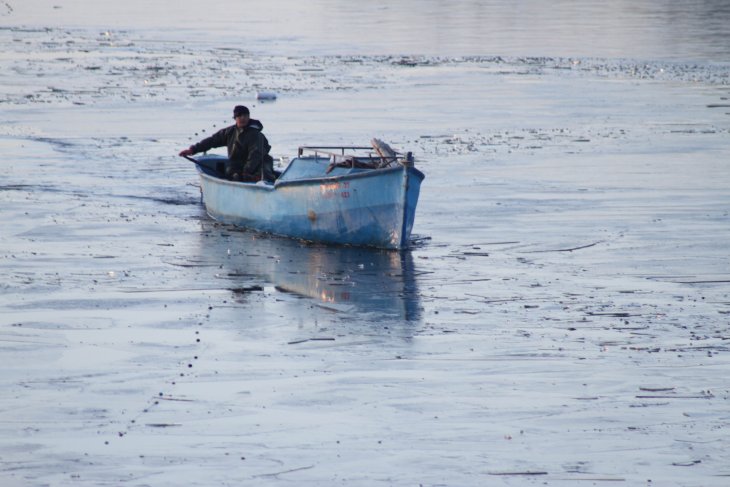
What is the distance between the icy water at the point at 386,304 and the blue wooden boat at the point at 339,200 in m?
0.27

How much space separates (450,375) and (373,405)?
3.91 ft

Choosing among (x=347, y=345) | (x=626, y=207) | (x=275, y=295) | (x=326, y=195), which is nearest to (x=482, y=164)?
(x=626, y=207)

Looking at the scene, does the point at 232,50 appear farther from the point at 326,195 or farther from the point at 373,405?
the point at 373,405

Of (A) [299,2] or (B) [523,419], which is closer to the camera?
(B) [523,419]

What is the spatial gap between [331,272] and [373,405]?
5.97 m

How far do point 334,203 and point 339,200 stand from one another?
4.3 inches

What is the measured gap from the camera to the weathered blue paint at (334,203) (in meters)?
18.9

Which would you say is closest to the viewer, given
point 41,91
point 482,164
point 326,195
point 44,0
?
point 326,195

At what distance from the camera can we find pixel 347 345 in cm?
1421

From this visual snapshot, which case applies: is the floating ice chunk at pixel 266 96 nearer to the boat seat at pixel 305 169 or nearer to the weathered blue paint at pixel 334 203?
the weathered blue paint at pixel 334 203

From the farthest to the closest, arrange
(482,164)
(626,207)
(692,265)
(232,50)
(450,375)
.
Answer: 1. (232,50)
2. (482,164)
3. (626,207)
4. (692,265)
5. (450,375)

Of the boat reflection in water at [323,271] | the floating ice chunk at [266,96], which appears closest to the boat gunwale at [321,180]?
the boat reflection in water at [323,271]

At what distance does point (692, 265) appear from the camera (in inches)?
708

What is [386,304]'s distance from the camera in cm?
1620
